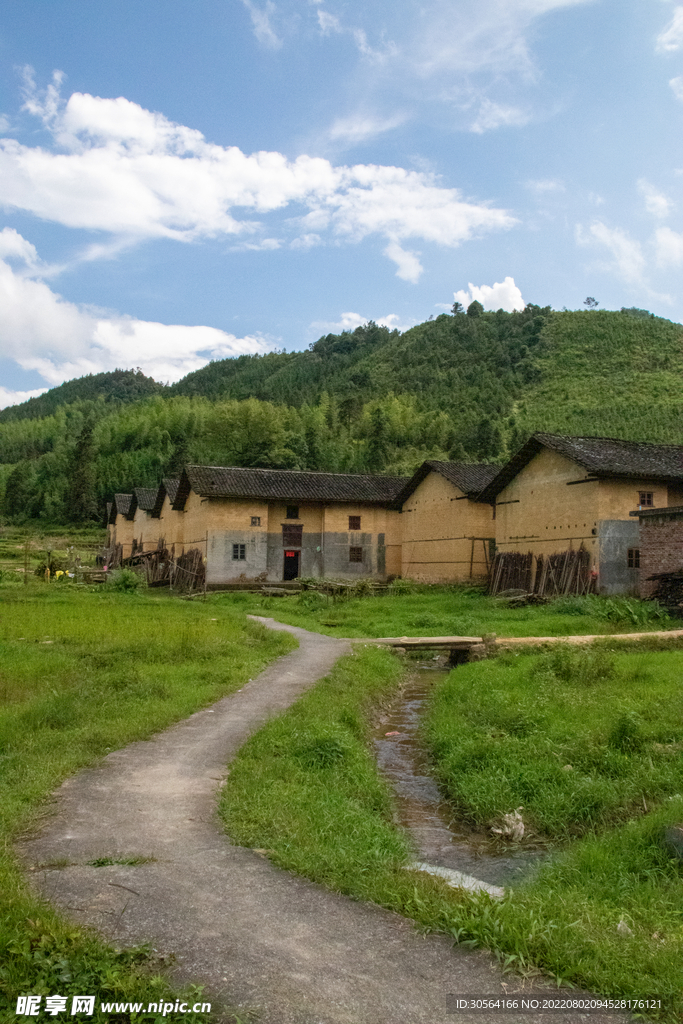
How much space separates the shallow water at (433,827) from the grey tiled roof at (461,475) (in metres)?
19.6

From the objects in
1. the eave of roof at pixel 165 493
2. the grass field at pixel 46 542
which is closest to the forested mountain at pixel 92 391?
the grass field at pixel 46 542

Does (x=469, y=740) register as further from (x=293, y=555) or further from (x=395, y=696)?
(x=293, y=555)

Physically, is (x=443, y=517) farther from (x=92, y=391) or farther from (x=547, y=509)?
(x=92, y=391)

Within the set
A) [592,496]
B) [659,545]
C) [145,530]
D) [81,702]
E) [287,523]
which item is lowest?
[81,702]

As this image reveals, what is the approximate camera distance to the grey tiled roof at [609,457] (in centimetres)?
2338

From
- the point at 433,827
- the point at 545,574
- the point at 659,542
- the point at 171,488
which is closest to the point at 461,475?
the point at 545,574

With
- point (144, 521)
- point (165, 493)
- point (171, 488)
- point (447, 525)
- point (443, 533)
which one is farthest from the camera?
point (144, 521)

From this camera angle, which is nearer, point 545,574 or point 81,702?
point 81,702

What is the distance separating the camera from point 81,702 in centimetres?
978

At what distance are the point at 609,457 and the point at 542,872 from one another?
20.1 m

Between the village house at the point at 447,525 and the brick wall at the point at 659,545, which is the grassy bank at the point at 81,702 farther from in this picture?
the village house at the point at 447,525

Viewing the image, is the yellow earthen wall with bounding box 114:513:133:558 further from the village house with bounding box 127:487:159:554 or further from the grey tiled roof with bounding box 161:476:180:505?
the grey tiled roof with bounding box 161:476:180:505

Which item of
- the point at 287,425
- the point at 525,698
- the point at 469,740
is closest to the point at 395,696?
the point at 525,698

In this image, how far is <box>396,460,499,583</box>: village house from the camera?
1208 inches
